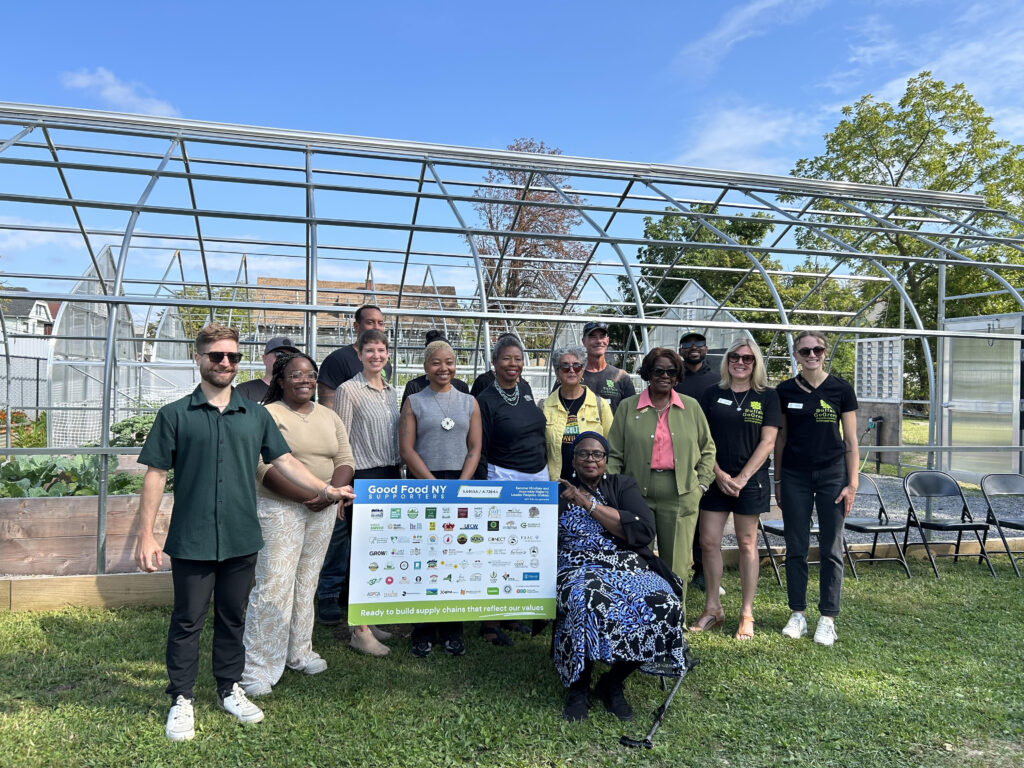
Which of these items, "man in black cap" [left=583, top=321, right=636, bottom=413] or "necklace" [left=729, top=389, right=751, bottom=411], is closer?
"necklace" [left=729, top=389, right=751, bottom=411]

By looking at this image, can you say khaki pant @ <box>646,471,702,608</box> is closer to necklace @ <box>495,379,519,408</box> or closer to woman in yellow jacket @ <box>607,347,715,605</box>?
woman in yellow jacket @ <box>607,347,715,605</box>

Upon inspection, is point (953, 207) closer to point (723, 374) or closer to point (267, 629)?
point (723, 374)

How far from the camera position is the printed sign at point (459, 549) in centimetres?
386

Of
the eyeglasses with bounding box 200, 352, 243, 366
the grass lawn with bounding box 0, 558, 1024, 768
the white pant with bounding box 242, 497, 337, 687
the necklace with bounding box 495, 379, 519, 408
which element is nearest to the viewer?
the grass lawn with bounding box 0, 558, 1024, 768

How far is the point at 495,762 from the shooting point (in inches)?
121

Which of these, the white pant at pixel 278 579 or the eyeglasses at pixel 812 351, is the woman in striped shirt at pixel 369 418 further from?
the eyeglasses at pixel 812 351

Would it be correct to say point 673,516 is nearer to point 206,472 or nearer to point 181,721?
point 206,472

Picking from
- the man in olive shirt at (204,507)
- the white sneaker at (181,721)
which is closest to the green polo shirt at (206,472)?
the man in olive shirt at (204,507)

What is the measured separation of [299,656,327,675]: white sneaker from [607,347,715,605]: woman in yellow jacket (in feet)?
6.60

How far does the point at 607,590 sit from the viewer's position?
352cm

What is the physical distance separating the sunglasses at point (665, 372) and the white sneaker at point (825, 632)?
1.89m

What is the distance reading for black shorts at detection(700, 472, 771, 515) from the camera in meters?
4.64

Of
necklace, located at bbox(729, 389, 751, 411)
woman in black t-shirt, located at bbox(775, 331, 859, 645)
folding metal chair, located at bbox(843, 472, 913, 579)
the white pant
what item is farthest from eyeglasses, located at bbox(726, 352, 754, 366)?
the white pant

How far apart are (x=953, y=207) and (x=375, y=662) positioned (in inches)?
385
